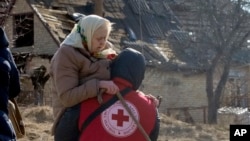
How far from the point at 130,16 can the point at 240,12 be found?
318 inches

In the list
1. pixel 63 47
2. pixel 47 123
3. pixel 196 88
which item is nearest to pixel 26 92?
pixel 47 123

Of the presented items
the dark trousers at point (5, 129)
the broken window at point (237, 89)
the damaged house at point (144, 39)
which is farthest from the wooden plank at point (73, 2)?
the dark trousers at point (5, 129)

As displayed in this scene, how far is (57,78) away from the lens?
12.1 ft

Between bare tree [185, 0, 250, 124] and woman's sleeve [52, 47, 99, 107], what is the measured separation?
1570 cm

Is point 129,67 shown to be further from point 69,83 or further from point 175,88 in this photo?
point 175,88

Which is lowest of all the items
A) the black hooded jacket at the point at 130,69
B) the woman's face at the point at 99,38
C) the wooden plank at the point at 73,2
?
the black hooded jacket at the point at 130,69

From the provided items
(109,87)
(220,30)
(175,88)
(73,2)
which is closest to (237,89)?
(175,88)

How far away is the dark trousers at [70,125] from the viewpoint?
12.0 ft

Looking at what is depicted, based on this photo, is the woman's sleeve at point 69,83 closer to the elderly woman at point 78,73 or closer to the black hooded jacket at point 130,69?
the elderly woman at point 78,73

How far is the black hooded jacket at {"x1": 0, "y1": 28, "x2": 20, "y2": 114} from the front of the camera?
3.58 meters

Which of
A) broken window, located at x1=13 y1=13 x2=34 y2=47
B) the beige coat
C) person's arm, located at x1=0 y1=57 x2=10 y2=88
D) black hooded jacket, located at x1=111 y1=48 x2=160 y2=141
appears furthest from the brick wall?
person's arm, located at x1=0 y1=57 x2=10 y2=88

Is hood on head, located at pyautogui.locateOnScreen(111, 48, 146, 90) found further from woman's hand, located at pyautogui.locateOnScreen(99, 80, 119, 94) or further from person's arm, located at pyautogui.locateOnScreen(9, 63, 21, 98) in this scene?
person's arm, located at pyautogui.locateOnScreen(9, 63, 21, 98)

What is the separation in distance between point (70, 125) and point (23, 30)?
20.4 m

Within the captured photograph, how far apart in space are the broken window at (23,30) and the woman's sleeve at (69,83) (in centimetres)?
1816
